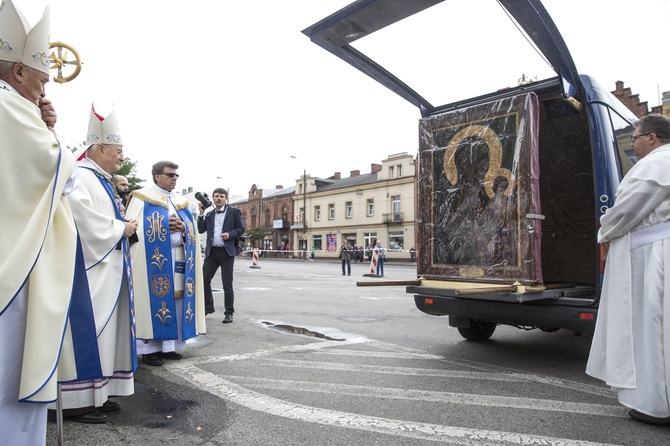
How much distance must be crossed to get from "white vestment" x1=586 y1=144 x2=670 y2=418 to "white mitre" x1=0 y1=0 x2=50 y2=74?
3581 millimetres

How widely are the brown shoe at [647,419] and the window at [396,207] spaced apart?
1706 inches

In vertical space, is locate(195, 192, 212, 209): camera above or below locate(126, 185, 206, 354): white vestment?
above

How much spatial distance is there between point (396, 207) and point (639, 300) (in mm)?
44249

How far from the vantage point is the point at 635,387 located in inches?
124

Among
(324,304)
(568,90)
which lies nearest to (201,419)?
(568,90)

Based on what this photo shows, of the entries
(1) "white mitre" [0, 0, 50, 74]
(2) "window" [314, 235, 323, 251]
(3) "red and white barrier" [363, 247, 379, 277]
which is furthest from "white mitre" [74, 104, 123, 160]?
(2) "window" [314, 235, 323, 251]

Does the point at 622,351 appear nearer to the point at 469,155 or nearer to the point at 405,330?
the point at 469,155

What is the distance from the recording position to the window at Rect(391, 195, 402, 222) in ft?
153

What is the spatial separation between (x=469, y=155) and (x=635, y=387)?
2.71 m

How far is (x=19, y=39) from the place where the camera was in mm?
2096

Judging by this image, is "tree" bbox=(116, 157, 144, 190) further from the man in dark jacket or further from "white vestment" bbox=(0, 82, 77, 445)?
"white vestment" bbox=(0, 82, 77, 445)

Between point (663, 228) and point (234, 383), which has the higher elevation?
point (663, 228)

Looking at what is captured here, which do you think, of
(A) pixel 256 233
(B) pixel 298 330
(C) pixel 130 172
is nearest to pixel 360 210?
(A) pixel 256 233

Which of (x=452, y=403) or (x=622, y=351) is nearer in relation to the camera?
(x=622, y=351)
